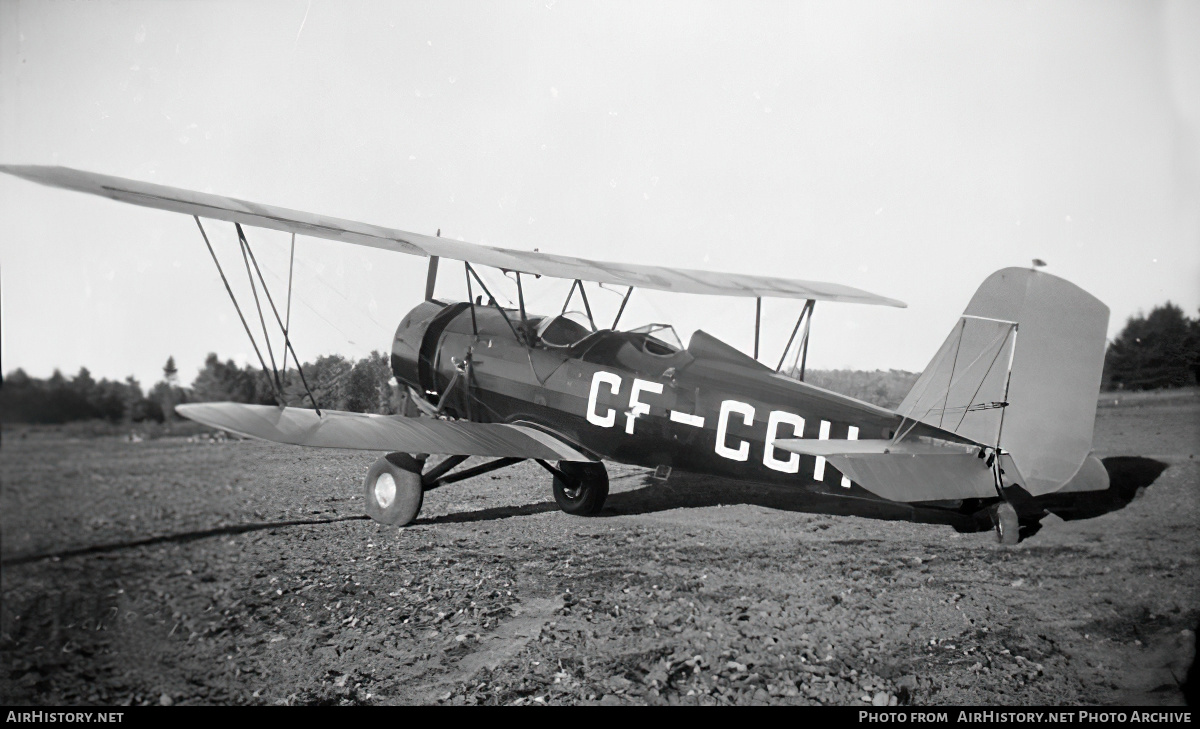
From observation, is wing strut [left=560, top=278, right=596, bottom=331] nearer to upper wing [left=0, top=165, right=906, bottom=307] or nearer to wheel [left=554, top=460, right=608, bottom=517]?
upper wing [left=0, top=165, right=906, bottom=307]

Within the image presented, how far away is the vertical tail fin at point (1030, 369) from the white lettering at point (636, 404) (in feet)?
6.14

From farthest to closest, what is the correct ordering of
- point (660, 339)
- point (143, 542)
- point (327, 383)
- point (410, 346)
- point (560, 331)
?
point (410, 346) → point (560, 331) → point (660, 339) → point (327, 383) → point (143, 542)

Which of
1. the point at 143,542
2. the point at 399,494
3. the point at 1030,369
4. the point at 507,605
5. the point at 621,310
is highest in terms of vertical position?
the point at 621,310

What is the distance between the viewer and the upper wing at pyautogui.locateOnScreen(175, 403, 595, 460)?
3.10 m

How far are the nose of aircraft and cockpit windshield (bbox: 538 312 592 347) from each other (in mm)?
1051

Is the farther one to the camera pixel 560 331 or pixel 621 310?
pixel 621 310

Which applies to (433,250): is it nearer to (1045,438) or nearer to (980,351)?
(980,351)

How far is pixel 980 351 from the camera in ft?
11.1

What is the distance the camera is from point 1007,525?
12.8 feet

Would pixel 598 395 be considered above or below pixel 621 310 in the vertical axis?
below

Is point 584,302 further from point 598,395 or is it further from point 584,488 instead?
point 584,488

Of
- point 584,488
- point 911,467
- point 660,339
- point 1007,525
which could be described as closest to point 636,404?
point 660,339

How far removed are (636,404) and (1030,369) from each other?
7.83ft

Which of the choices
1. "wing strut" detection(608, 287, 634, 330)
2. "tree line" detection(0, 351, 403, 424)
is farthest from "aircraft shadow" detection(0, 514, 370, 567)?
"wing strut" detection(608, 287, 634, 330)
